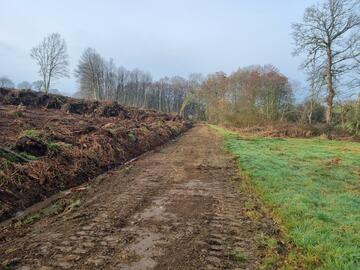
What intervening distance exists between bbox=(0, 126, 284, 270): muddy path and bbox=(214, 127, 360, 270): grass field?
51 centimetres

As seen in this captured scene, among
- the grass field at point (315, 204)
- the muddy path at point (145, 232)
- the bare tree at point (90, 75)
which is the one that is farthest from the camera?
the bare tree at point (90, 75)

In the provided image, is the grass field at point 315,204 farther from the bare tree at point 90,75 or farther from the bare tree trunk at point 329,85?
the bare tree at point 90,75

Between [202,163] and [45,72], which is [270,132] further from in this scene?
[45,72]

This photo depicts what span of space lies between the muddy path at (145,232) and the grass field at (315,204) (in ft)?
1.66

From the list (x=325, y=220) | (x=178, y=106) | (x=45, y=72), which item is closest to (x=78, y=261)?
(x=325, y=220)

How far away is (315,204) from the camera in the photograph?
22.0ft

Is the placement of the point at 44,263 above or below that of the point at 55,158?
below

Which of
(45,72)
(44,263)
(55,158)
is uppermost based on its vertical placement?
(45,72)

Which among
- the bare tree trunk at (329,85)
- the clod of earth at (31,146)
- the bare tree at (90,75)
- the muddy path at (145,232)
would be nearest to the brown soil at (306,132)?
the bare tree trunk at (329,85)

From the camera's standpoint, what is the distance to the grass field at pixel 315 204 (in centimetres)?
437

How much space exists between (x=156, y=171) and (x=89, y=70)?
181 feet

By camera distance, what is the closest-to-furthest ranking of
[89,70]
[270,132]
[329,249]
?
[329,249]
[270,132]
[89,70]

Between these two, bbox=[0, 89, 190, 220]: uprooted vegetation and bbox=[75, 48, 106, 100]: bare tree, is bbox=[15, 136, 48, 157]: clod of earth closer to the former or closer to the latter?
bbox=[0, 89, 190, 220]: uprooted vegetation

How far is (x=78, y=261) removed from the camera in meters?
3.91
